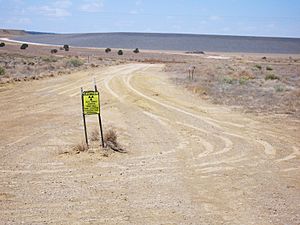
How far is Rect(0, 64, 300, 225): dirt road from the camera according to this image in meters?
8.31

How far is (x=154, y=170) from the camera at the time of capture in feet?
36.1

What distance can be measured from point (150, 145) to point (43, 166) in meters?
3.59

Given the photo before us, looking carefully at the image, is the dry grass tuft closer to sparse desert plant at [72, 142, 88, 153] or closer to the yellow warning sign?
sparse desert plant at [72, 142, 88, 153]

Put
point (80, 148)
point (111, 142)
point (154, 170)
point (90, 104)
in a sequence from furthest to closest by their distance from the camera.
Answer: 1. point (111, 142)
2. point (80, 148)
3. point (90, 104)
4. point (154, 170)

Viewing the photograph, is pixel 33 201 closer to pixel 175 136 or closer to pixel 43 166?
pixel 43 166

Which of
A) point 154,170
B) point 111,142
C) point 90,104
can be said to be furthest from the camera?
point 111,142

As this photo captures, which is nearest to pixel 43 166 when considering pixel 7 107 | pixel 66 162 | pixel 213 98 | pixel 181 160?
pixel 66 162

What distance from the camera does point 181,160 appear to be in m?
12.0

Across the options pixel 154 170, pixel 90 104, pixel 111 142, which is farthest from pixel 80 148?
pixel 154 170

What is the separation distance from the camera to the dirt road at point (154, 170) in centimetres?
831

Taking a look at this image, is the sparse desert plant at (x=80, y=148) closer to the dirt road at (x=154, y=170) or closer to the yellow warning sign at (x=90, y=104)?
the dirt road at (x=154, y=170)

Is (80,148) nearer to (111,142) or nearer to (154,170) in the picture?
(111,142)

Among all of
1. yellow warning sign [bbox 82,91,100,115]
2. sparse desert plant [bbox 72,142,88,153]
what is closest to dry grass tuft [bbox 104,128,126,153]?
sparse desert plant [bbox 72,142,88,153]

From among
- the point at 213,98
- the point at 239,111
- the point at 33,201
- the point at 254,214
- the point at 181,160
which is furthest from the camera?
the point at 213,98
